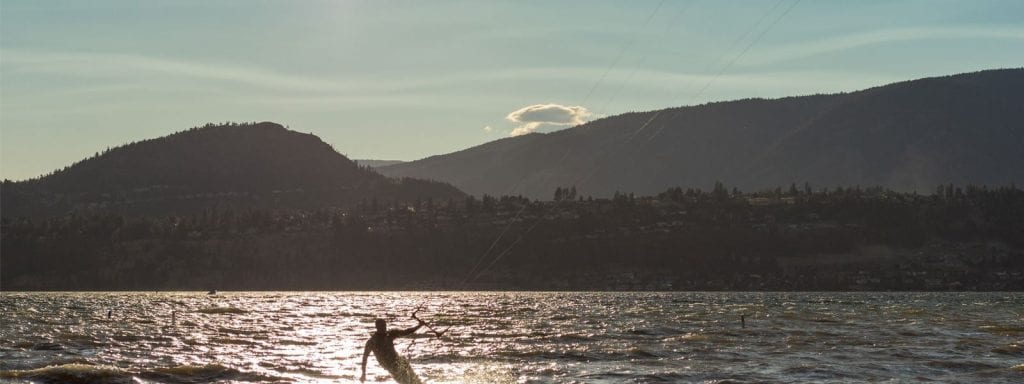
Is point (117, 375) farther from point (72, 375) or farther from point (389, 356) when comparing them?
point (389, 356)

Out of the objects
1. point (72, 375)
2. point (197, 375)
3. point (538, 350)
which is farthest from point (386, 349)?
point (538, 350)

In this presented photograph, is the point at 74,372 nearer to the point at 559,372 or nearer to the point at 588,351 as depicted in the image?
the point at 559,372

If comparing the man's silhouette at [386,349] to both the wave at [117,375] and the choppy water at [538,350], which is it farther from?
the wave at [117,375]

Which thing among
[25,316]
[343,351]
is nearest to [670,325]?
[343,351]

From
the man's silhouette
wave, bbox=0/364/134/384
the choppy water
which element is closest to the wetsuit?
the man's silhouette

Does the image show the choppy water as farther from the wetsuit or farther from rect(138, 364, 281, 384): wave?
the wetsuit

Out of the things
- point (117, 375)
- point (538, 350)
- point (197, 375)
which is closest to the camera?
point (117, 375)

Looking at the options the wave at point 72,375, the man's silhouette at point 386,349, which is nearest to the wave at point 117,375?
A: the wave at point 72,375

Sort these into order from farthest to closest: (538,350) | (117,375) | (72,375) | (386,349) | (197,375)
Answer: (538,350)
(197,375)
(117,375)
(72,375)
(386,349)

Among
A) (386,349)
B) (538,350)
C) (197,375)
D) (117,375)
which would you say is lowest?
(538,350)

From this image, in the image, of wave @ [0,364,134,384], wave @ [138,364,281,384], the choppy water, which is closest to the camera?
wave @ [0,364,134,384]

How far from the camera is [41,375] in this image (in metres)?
43.6

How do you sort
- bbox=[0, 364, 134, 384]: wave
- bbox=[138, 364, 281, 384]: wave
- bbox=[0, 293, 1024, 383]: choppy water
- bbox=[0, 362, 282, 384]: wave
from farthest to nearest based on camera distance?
bbox=[0, 293, 1024, 383]: choppy water, bbox=[138, 364, 281, 384]: wave, bbox=[0, 362, 282, 384]: wave, bbox=[0, 364, 134, 384]: wave

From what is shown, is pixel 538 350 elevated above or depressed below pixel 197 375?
below
